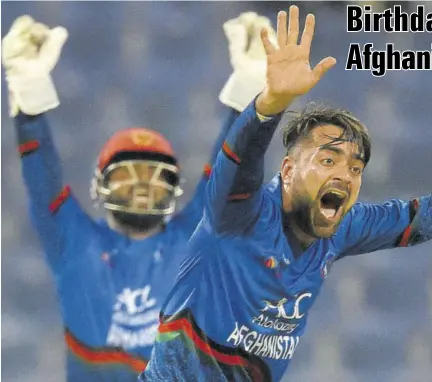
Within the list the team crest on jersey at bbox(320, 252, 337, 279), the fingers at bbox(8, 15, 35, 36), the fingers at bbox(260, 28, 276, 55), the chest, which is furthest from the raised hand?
the fingers at bbox(8, 15, 35, 36)

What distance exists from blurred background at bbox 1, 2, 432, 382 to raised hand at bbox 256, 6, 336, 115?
1.14 ft

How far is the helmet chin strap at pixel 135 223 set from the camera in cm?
159

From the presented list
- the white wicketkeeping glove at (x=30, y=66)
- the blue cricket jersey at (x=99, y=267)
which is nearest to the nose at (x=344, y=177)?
the blue cricket jersey at (x=99, y=267)

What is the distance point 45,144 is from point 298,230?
1.44ft

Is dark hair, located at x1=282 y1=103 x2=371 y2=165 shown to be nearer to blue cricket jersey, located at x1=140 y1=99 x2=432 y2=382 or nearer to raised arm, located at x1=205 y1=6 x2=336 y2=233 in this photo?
blue cricket jersey, located at x1=140 y1=99 x2=432 y2=382

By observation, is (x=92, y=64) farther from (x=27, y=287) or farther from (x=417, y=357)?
(x=417, y=357)

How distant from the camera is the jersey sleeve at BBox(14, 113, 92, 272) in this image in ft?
5.13

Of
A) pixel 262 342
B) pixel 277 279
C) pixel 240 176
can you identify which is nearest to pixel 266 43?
pixel 240 176

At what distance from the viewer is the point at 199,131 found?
172 centimetres

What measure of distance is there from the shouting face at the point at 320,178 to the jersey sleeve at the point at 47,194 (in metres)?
0.36

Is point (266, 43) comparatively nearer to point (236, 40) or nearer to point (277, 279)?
point (236, 40)

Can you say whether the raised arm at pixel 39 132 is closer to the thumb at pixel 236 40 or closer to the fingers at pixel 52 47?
the fingers at pixel 52 47

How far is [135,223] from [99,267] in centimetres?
10

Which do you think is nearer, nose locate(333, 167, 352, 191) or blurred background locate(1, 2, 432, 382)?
nose locate(333, 167, 352, 191)
